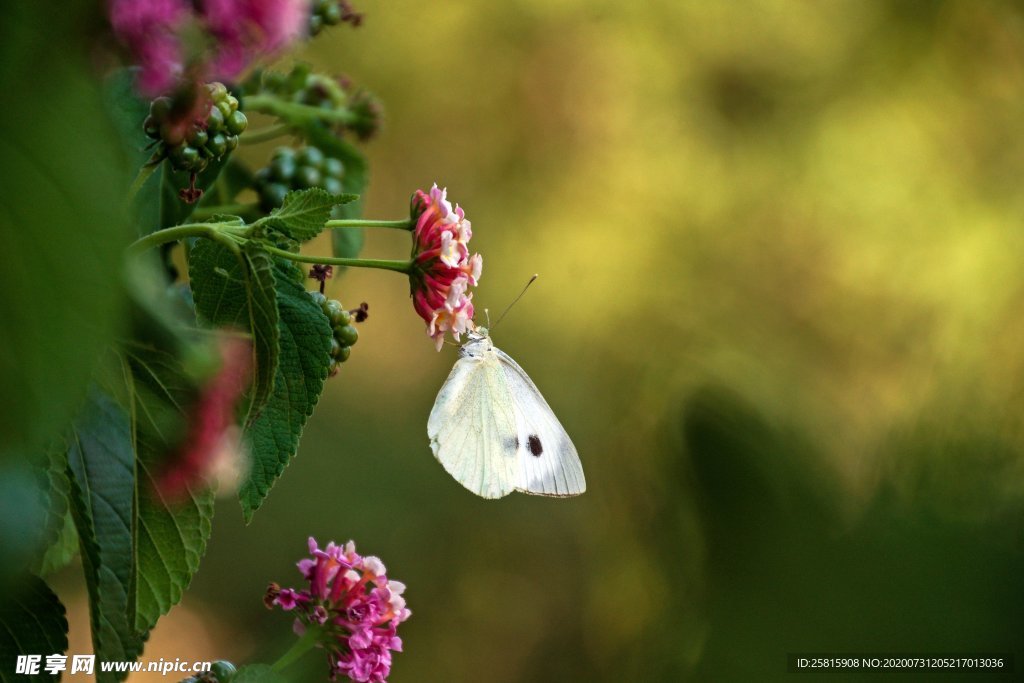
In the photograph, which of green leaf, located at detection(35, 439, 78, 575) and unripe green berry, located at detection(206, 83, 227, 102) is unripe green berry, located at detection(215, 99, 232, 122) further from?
green leaf, located at detection(35, 439, 78, 575)

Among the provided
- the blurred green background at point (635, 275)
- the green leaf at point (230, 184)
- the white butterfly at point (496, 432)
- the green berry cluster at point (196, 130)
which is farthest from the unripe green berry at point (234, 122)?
the blurred green background at point (635, 275)

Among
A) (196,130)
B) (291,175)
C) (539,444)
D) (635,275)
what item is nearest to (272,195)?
(291,175)

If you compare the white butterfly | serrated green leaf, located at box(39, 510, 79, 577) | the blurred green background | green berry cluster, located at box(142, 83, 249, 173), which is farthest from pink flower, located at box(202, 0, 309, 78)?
the blurred green background

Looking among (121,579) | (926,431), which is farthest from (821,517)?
(121,579)

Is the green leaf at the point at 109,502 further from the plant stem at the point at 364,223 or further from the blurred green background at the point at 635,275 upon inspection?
the blurred green background at the point at 635,275

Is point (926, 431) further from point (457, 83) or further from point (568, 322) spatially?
point (457, 83)
